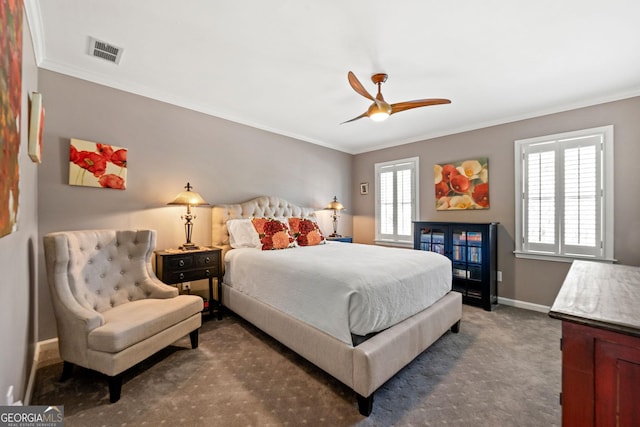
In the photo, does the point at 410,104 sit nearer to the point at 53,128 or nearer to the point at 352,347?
the point at 352,347

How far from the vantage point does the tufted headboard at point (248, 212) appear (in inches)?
140

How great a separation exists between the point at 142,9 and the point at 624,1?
3227 mm

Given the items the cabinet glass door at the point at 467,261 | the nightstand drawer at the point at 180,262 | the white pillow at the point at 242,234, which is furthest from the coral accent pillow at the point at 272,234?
the cabinet glass door at the point at 467,261

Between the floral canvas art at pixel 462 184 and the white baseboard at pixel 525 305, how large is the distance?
4.43 feet

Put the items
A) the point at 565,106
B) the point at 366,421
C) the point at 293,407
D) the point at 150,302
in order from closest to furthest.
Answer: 1. the point at 366,421
2. the point at 293,407
3. the point at 150,302
4. the point at 565,106

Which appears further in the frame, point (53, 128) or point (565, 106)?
point (565, 106)

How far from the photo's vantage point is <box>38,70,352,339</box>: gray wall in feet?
8.29

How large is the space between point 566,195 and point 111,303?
5127mm

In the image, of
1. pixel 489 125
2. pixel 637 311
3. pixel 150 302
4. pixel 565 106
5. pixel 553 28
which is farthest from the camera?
pixel 489 125

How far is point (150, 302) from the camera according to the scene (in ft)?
7.71

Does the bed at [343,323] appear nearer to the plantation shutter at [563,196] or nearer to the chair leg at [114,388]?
the chair leg at [114,388]

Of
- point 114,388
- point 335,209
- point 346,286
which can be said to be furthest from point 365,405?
point 335,209

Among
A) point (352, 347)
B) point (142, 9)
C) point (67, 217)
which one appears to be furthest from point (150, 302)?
point (142, 9)

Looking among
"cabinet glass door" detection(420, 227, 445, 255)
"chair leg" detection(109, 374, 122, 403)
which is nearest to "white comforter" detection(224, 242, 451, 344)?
"chair leg" detection(109, 374, 122, 403)
